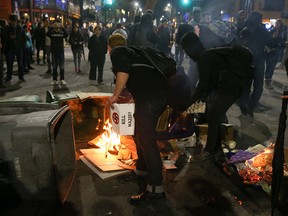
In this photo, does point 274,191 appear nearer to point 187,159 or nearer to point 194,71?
point 187,159

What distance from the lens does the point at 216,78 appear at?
4.70 m

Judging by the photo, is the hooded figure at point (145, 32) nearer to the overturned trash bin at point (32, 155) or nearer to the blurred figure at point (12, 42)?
the blurred figure at point (12, 42)

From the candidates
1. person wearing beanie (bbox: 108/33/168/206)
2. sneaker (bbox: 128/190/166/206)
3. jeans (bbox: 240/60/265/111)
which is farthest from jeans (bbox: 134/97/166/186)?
jeans (bbox: 240/60/265/111)

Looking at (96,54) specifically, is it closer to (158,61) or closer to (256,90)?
(256,90)

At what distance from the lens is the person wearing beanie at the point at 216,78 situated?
4617 mm

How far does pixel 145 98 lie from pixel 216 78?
138 cm

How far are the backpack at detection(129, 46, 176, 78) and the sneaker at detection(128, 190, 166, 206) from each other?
1372mm

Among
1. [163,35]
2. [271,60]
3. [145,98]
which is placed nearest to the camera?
[145,98]

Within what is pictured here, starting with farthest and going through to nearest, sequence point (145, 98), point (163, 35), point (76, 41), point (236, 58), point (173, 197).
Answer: point (76, 41), point (163, 35), point (236, 58), point (173, 197), point (145, 98)

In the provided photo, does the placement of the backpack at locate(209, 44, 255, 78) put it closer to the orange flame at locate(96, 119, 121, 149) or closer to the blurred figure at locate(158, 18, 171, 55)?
the orange flame at locate(96, 119, 121, 149)

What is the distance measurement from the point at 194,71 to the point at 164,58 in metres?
4.21

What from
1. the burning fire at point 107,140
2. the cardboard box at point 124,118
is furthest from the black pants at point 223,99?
the burning fire at point 107,140

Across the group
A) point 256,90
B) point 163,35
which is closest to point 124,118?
point 256,90

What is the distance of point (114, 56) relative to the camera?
3713 mm
